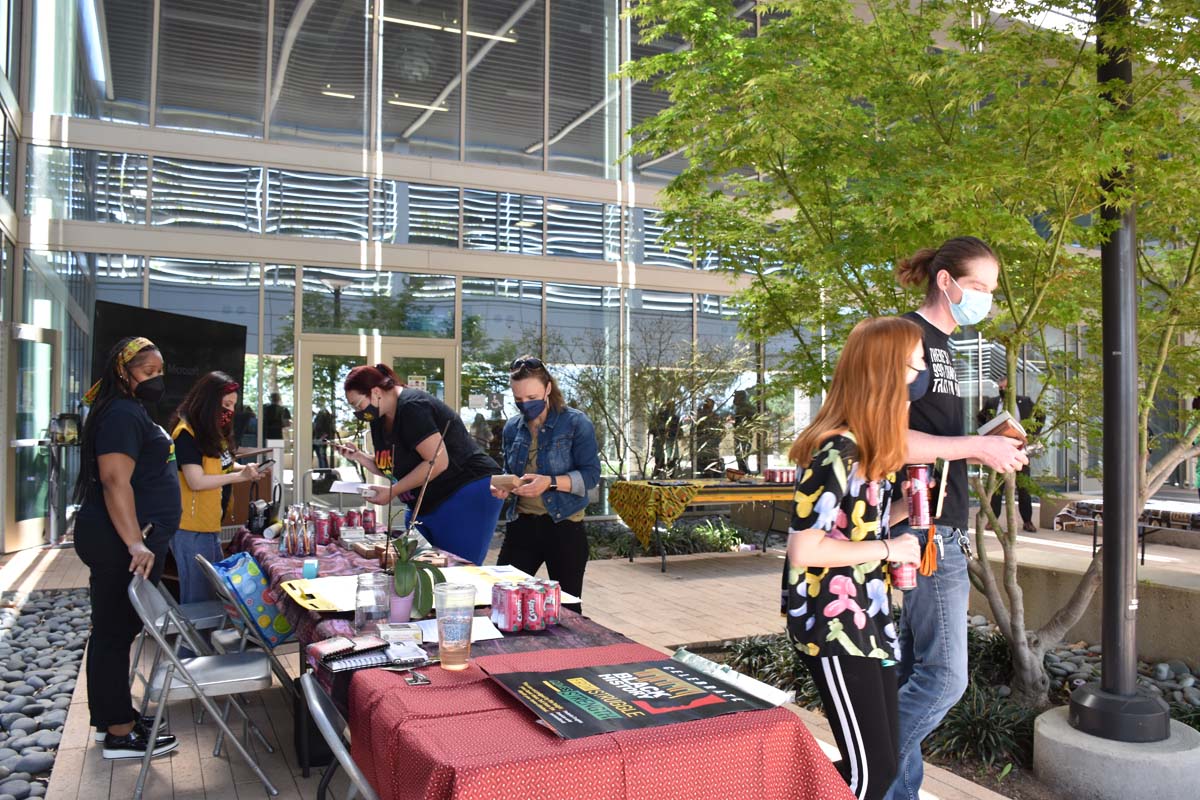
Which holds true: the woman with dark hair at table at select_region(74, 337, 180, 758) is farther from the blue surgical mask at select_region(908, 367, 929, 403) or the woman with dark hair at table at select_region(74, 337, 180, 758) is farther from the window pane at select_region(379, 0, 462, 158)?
the window pane at select_region(379, 0, 462, 158)

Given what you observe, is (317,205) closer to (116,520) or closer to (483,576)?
(116,520)

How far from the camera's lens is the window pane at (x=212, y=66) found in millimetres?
11227

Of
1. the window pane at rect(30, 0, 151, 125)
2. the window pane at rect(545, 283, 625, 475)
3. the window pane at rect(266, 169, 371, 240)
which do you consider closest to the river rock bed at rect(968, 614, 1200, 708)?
the window pane at rect(545, 283, 625, 475)

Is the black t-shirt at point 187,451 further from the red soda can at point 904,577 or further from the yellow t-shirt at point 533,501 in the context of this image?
the red soda can at point 904,577

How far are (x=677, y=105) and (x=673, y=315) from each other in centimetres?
806

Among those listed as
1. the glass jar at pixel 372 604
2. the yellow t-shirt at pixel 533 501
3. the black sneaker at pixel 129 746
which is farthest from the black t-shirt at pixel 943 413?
the black sneaker at pixel 129 746

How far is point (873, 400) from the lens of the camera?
224cm

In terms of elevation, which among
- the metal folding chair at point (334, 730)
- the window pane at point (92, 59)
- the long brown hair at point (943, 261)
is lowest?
the metal folding chair at point (334, 730)

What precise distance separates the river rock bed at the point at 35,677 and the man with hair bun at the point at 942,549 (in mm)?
3198

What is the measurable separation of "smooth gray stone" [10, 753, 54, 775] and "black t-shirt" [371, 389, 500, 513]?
1.86m

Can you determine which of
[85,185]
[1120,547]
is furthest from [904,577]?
[85,185]

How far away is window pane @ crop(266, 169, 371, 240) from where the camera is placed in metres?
11.5

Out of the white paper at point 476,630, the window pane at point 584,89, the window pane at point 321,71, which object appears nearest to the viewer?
the white paper at point 476,630

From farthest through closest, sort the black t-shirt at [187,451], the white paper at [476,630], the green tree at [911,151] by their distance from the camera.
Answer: the black t-shirt at [187,451], the green tree at [911,151], the white paper at [476,630]
